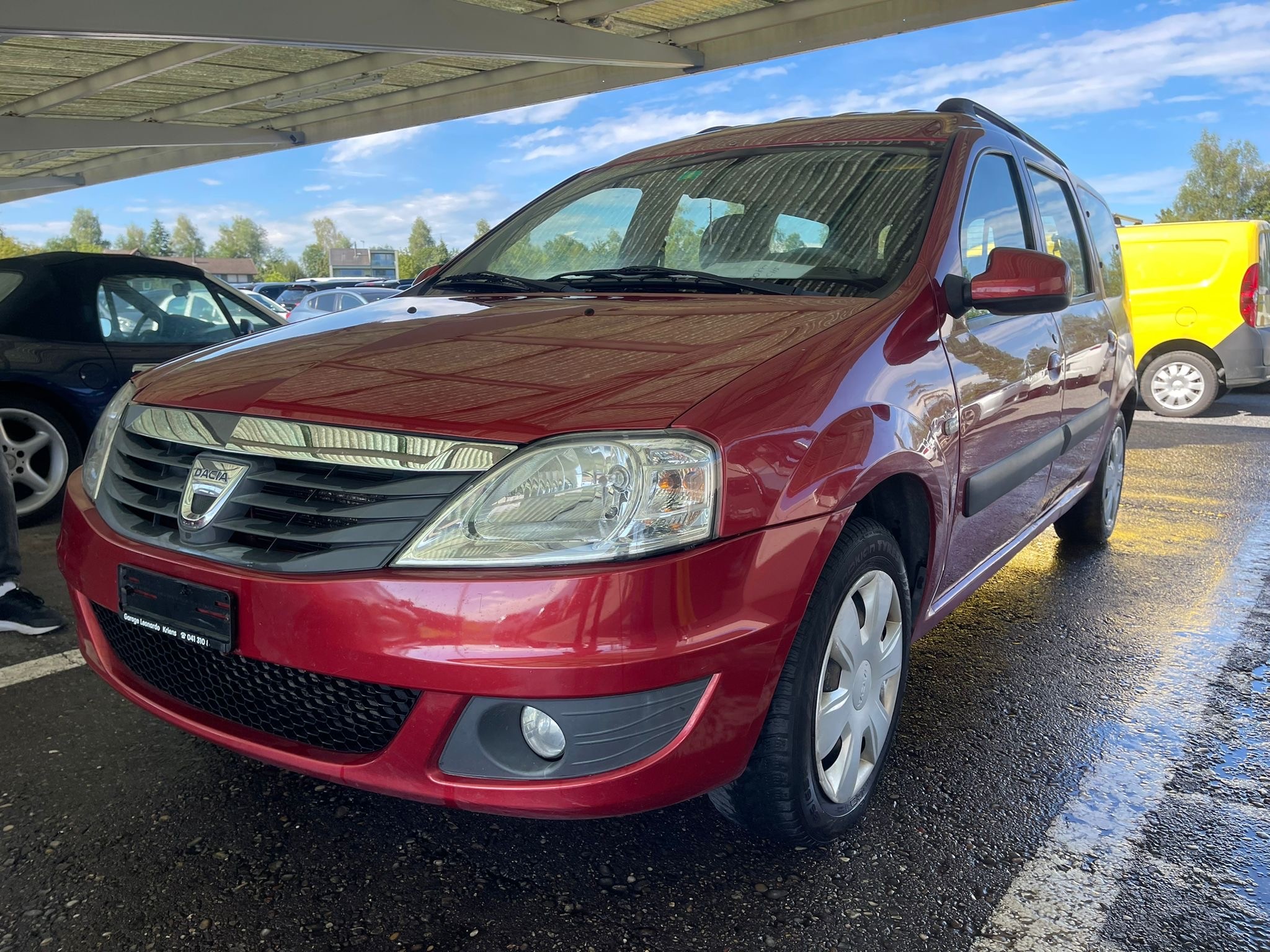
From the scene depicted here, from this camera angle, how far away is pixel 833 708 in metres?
2.01

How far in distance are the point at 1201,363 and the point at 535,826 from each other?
9.27m

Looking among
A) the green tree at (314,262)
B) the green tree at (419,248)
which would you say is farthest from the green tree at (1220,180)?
the green tree at (314,262)

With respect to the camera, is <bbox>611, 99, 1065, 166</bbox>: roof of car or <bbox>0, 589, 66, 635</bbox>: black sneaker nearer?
<bbox>611, 99, 1065, 166</bbox>: roof of car

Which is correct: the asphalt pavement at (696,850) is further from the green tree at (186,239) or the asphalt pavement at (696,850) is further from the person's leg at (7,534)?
the green tree at (186,239)

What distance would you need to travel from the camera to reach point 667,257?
108 inches

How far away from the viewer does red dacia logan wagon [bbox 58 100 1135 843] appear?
1.62 m

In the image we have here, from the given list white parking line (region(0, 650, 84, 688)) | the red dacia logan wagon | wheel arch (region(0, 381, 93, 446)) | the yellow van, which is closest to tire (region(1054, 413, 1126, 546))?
the red dacia logan wagon

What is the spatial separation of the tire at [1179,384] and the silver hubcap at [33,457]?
9.18 metres

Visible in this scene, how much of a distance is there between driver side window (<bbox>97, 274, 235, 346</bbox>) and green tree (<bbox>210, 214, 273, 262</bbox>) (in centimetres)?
14489

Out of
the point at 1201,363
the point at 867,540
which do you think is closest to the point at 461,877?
the point at 867,540

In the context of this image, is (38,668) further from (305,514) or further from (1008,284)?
(1008,284)

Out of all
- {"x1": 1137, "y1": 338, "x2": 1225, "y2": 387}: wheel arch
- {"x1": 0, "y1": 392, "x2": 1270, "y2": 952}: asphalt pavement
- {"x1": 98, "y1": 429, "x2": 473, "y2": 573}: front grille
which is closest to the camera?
{"x1": 98, "y1": 429, "x2": 473, "y2": 573}: front grille

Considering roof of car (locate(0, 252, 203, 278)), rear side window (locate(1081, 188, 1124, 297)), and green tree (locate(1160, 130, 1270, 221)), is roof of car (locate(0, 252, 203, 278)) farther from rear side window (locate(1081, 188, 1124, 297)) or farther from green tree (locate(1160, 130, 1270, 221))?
green tree (locate(1160, 130, 1270, 221))

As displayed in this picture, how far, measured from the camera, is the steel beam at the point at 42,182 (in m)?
29.6
